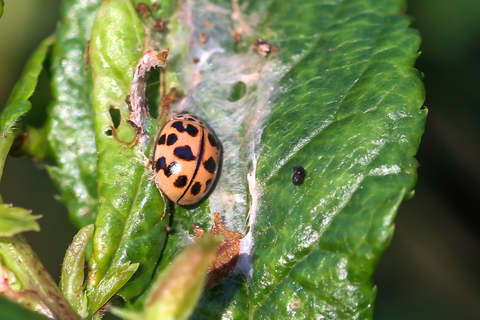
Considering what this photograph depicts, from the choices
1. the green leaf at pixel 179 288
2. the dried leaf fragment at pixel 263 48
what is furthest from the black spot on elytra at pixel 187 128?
the green leaf at pixel 179 288

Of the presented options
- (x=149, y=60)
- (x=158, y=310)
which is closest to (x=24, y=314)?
(x=158, y=310)

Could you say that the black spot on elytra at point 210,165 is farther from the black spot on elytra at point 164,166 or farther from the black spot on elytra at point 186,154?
the black spot on elytra at point 164,166

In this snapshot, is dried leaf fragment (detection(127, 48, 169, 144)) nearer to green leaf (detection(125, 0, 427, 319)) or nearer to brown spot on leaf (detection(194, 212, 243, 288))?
green leaf (detection(125, 0, 427, 319))

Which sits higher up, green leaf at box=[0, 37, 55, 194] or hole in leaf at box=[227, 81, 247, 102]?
green leaf at box=[0, 37, 55, 194]

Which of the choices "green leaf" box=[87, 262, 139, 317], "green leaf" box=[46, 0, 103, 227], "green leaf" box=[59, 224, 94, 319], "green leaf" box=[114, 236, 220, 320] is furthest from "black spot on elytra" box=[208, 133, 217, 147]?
"green leaf" box=[114, 236, 220, 320]

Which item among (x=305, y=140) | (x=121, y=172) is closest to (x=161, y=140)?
(x=121, y=172)

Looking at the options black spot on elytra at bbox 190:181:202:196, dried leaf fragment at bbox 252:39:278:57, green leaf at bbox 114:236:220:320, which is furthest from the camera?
dried leaf fragment at bbox 252:39:278:57

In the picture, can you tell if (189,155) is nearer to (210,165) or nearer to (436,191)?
(210,165)

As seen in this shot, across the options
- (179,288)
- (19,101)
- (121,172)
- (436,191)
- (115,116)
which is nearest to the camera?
(179,288)
